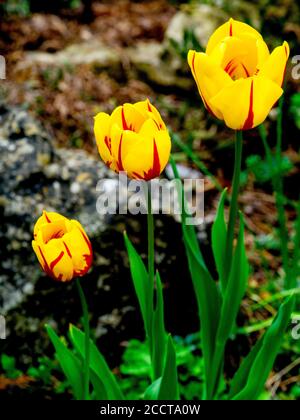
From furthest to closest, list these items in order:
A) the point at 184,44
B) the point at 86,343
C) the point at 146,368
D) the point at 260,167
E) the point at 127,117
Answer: the point at 184,44
the point at 260,167
the point at 146,368
the point at 86,343
the point at 127,117

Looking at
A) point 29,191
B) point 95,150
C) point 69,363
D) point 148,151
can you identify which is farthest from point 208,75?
point 95,150

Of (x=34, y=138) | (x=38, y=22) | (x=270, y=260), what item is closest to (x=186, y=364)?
(x=270, y=260)

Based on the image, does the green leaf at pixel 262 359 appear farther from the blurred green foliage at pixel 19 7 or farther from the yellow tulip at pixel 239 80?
the blurred green foliage at pixel 19 7

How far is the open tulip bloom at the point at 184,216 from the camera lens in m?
1.17

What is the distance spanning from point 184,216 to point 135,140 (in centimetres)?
35

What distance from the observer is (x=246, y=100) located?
1154 millimetres

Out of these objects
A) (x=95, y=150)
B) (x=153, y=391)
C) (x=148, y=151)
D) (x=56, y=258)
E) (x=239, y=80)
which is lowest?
(x=95, y=150)

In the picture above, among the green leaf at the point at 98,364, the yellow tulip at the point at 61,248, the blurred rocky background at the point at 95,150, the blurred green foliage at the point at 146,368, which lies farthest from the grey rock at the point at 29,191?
the yellow tulip at the point at 61,248

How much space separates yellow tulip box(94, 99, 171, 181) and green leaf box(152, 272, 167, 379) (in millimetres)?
317

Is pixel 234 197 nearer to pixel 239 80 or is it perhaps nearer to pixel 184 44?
pixel 239 80
